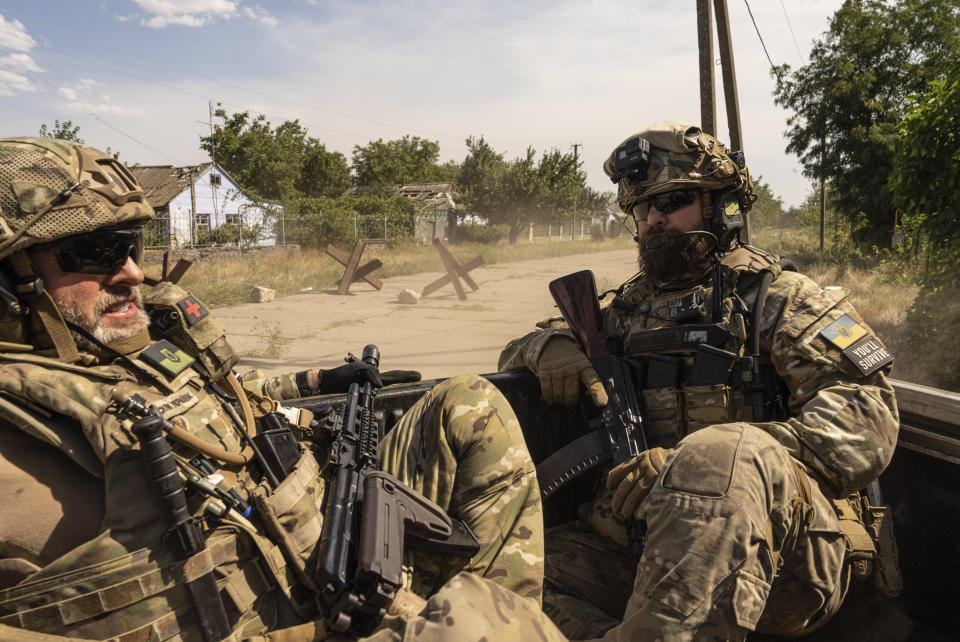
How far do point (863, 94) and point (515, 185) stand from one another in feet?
87.4

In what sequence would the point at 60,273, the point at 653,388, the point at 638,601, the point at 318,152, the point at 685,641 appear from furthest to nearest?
the point at 318,152
the point at 653,388
the point at 60,273
the point at 638,601
the point at 685,641

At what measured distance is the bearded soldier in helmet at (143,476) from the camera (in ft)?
4.38

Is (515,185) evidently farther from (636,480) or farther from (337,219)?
(636,480)

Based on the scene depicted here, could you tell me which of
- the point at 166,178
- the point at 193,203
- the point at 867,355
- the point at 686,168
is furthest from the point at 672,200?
the point at 166,178

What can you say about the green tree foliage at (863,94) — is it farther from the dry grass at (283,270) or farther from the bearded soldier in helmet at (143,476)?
the bearded soldier in helmet at (143,476)

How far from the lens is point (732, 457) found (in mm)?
1553

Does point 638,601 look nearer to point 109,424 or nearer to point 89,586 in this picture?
point 89,586

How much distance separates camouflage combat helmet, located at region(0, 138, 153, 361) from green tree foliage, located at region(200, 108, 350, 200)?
3617 cm

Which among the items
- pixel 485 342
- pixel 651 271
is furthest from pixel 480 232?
pixel 651 271

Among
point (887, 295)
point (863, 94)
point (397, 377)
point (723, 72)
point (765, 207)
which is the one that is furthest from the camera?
point (765, 207)

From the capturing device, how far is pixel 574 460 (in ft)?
8.05

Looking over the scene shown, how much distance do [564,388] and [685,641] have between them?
4.17ft

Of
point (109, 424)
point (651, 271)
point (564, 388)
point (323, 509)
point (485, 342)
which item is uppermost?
point (651, 271)

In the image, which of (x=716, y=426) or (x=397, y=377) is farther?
(x=397, y=377)
